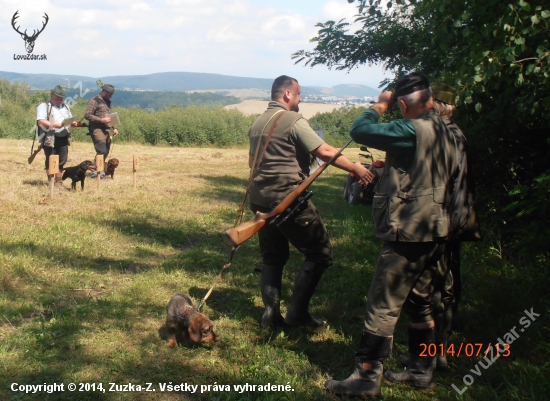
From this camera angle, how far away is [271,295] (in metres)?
4.85

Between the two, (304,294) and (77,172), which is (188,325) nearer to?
(304,294)

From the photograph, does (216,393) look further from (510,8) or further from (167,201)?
(167,201)

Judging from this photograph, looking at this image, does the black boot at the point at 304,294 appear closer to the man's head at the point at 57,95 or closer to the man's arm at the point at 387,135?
the man's arm at the point at 387,135

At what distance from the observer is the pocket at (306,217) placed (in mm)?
4527

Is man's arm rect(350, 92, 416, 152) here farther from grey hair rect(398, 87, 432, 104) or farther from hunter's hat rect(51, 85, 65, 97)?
hunter's hat rect(51, 85, 65, 97)

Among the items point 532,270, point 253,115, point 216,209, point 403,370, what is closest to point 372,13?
point 532,270

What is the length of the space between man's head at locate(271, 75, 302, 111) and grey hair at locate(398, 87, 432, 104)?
52.3 inches

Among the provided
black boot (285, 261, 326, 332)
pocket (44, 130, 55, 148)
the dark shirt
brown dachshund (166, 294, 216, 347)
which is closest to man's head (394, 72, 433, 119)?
black boot (285, 261, 326, 332)

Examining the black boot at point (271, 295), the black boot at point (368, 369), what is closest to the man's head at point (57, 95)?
the black boot at point (271, 295)

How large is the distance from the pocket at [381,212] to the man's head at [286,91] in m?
1.50

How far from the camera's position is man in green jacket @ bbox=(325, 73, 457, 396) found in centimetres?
344

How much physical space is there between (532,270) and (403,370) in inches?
83.3

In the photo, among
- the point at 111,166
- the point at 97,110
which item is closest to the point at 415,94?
the point at 97,110

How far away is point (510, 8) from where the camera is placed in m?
4.45
